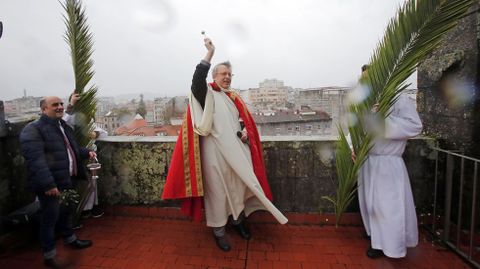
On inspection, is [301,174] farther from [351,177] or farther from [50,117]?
[50,117]

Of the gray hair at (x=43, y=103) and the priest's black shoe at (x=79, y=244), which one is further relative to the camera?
the priest's black shoe at (x=79, y=244)

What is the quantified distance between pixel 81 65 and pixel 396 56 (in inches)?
135

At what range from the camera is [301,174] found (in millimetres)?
3914

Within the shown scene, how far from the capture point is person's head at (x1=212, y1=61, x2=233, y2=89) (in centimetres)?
340

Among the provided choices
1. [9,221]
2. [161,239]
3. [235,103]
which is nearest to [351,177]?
[235,103]

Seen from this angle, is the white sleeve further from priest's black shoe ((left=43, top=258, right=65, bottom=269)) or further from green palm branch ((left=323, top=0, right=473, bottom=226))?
priest's black shoe ((left=43, top=258, right=65, bottom=269))

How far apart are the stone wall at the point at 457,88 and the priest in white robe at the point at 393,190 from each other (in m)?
0.76

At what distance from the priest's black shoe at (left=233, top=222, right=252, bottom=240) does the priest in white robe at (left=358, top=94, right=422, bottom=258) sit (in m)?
1.29

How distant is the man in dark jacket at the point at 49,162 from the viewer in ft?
9.40

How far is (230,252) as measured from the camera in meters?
3.25

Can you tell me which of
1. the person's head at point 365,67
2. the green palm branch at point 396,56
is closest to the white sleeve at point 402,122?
the green palm branch at point 396,56

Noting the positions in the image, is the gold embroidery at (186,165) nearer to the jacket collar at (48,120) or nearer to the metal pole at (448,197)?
the jacket collar at (48,120)

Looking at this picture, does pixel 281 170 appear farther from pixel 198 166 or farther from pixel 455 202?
pixel 455 202

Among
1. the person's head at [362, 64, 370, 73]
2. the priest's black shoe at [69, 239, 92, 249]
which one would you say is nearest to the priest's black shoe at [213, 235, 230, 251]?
the priest's black shoe at [69, 239, 92, 249]
